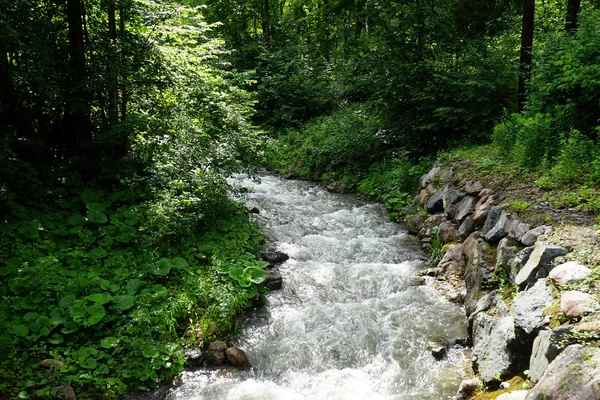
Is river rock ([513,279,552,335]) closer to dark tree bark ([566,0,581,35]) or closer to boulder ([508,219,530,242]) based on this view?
boulder ([508,219,530,242])

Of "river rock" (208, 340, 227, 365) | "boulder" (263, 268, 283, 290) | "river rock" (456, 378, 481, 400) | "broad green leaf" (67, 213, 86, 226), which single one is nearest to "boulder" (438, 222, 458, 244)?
"boulder" (263, 268, 283, 290)

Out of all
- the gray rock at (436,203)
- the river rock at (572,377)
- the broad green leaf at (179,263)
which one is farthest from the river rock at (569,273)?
the broad green leaf at (179,263)

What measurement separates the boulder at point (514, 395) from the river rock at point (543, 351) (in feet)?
0.51

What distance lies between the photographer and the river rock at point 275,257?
307 inches

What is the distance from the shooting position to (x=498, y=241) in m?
6.30

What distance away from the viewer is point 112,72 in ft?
24.6

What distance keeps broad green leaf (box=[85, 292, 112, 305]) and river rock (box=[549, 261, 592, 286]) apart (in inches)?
216

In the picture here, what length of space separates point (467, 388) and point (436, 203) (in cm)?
538

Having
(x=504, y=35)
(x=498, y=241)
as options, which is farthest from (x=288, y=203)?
(x=504, y=35)

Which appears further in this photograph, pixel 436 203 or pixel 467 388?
pixel 436 203

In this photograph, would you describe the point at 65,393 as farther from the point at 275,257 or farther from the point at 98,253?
the point at 275,257

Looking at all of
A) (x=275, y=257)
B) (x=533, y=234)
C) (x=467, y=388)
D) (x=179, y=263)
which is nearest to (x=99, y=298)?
(x=179, y=263)

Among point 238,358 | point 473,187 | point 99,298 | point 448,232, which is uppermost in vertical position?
point 473,187

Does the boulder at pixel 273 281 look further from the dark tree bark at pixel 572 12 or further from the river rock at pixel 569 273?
the dark tree bark at pixel 572 12
